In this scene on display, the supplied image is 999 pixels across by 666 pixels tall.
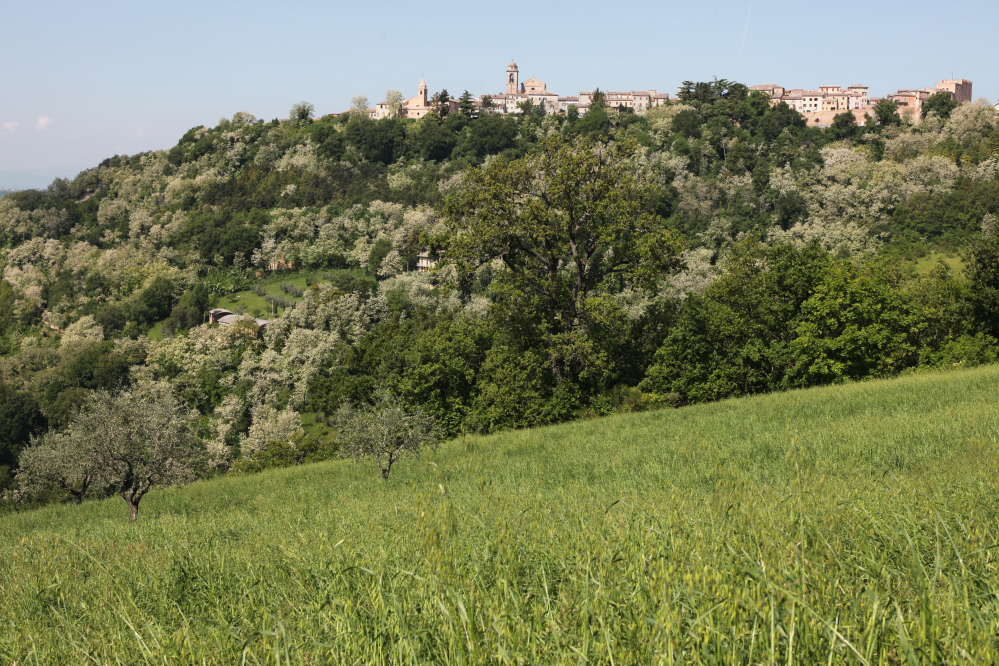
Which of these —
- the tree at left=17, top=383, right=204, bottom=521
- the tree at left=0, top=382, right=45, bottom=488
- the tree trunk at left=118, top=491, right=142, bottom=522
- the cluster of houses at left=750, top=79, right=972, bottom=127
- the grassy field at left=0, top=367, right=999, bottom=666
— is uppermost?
the cluster of houses at left=750, top=79, right=972, bottom=127

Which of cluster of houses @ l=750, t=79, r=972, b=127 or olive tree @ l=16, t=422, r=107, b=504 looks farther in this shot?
cluster of houses @ l=750, t=79, r=972, b=127

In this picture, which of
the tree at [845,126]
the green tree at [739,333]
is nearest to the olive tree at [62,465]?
the green tree at [739,333]

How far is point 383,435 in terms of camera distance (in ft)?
45.3

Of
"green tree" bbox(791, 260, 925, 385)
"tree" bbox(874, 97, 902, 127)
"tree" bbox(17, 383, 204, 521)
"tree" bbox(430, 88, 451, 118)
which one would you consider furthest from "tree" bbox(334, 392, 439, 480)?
"tree" bbox(430, 88, 451, 118)

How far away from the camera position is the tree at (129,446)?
12.1 m

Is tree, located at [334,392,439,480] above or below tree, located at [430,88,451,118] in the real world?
below

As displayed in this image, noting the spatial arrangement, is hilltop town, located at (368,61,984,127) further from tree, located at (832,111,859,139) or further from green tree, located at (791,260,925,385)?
green tree, located at (791,260,925,385)

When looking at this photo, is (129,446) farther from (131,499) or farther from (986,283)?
(986,283)

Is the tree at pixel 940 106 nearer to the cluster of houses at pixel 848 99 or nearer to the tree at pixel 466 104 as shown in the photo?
the cluster of houses at pixel 848 99

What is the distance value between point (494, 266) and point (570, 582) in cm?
7190

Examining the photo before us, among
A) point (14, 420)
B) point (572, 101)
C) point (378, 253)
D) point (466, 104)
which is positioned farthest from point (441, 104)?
point (14, 420)

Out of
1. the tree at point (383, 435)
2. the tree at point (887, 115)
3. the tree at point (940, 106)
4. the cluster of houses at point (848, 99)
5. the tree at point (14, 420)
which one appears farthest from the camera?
the cluster of houses at point (848, 99)

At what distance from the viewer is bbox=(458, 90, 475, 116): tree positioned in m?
159

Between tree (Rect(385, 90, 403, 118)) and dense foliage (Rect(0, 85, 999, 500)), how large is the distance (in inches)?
1139
